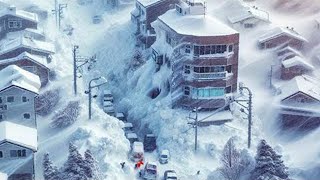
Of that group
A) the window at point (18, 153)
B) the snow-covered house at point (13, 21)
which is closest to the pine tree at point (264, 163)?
the window at point (18, 153)

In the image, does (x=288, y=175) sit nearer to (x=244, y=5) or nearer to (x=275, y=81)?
(x=275, y=81)

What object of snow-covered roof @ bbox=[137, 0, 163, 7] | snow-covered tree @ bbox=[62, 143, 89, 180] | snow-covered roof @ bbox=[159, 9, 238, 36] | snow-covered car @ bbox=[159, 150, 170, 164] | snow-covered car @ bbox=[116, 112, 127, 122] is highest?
snow-covered roof @ bbox=[159, 9, 238, 36]

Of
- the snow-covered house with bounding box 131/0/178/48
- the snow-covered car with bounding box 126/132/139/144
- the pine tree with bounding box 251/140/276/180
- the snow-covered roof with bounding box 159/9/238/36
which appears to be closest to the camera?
the pine tree with bounding box 251/140/276/180

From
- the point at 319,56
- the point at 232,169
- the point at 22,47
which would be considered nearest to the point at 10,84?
the point at 22,47

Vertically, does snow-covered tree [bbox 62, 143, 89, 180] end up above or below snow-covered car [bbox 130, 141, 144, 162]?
above

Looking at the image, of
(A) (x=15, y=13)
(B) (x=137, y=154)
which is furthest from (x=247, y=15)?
(B) (x=137, y=154)

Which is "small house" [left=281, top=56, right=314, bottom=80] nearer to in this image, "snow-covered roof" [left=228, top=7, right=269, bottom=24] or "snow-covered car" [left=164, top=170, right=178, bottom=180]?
"snow-covered roof" [left=228, top=7, right=269, bottom=24]

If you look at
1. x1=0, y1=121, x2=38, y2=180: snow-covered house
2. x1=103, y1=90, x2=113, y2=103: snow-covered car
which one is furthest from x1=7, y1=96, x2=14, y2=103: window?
x1=103, y1=90, x2=113, y2=103: snow-covered car
